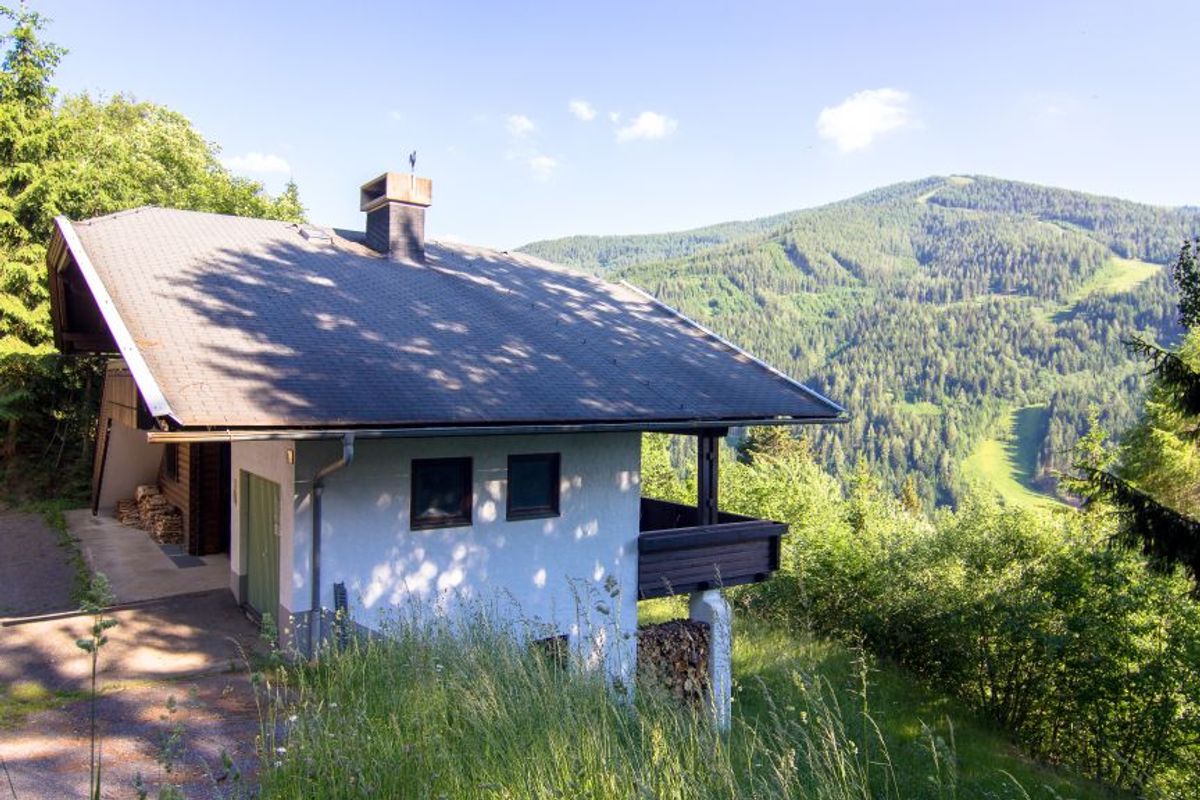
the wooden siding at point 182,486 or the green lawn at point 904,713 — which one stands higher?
the wooden siding at point 182,486

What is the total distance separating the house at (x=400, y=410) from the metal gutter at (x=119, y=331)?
0.03m

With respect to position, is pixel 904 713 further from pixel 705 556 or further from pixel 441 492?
pixel 441 492

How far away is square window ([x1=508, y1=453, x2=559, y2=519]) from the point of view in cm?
968

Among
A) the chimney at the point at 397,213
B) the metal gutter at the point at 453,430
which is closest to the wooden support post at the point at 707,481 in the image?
the metal gutter at the point at 453,430

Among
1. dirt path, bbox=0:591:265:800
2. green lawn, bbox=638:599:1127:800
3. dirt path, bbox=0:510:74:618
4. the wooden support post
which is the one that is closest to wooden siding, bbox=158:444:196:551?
dirt path, bbox=0:510:74:618

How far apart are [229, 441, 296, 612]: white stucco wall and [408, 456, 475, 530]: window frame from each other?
1.23 m

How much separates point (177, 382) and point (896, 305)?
199 metres

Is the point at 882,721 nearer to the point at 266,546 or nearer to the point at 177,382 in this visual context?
the point at 266,546

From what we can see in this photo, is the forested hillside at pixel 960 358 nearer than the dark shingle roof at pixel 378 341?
No

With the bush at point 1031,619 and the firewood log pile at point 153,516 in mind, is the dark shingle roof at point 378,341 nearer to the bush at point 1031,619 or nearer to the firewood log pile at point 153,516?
the bush at point 1031,619

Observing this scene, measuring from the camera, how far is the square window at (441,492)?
29.2ft

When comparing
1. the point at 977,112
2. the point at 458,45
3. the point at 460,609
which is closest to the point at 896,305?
the point at 977,112

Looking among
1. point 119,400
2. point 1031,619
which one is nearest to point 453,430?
point 119,400

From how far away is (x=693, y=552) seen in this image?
11.0 m
